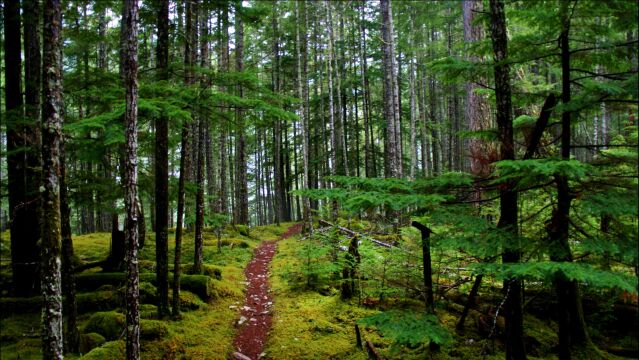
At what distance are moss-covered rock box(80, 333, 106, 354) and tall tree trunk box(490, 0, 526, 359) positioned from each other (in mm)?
7353

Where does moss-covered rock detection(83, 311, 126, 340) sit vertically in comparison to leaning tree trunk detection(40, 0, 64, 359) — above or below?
below

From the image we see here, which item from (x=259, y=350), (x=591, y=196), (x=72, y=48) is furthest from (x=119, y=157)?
(x=591, y=196)

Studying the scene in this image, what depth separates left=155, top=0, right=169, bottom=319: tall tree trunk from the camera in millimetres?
8055

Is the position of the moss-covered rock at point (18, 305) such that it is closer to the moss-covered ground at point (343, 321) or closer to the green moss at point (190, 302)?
the moss-covered ground at point (343, 321)

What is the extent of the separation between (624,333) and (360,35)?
22276 mm

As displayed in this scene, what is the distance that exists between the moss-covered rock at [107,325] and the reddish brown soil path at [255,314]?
246 centimetres

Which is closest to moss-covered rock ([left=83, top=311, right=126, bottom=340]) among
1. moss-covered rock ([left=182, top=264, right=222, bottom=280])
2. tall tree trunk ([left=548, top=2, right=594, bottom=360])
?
moss-covered rock ([left=182, top=264, right=222, bottom=280])

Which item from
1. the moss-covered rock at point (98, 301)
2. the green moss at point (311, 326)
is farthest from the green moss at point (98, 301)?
the green moss at point (311, 326)

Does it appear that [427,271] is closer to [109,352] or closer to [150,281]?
[109,352]

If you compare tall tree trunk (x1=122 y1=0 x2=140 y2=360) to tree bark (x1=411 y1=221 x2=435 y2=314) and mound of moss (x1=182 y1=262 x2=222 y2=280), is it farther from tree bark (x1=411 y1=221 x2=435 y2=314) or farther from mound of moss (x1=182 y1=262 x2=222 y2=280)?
mound of moss (x1=182 y1=262 x2=222 y2=280)

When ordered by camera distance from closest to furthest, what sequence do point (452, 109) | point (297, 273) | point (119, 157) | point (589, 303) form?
point (589, 303), point (119, 157), point (297, 273), point (452, 109)

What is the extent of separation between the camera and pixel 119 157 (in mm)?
8867

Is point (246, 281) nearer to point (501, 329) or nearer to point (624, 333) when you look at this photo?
point (501, 329)

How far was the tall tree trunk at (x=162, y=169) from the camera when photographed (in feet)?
26.4
